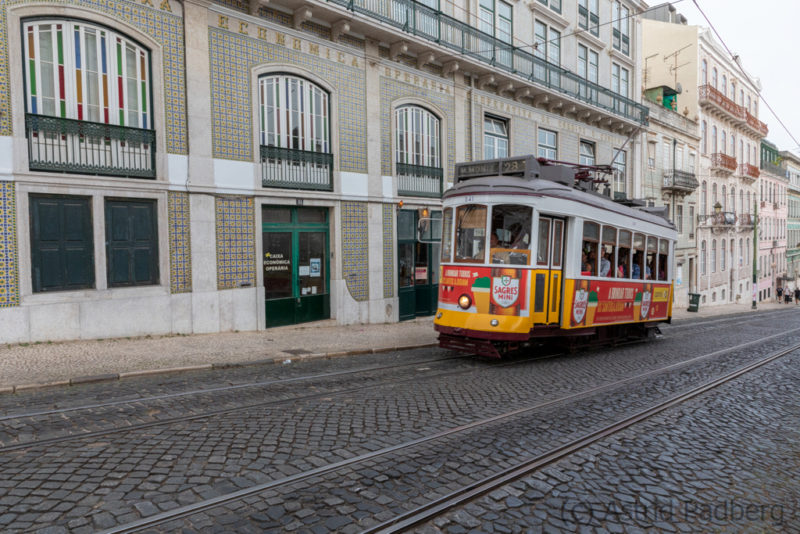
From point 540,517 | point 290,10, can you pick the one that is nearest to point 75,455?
point 540,517

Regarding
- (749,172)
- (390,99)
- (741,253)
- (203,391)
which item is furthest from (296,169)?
(749,172)

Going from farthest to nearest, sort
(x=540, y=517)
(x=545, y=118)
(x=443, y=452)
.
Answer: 1. (x=545, y=118)
2. (x=443, y=452)
3. (x=540, y=517)

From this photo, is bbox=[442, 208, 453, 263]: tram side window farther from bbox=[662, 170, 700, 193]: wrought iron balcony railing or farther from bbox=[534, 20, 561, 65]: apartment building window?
bbox=[662, 170, 700, 193]: wrought iron balcony railing

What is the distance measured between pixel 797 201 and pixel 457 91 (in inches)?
2450

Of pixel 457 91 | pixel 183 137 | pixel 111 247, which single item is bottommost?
pixel 111 247

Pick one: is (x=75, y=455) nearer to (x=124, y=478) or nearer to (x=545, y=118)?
(x=124, y=478)

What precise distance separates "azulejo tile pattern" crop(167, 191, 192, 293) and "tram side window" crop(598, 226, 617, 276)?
345 inches

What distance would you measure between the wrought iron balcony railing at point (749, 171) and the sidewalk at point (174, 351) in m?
41.9

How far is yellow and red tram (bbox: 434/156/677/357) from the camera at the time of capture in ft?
29.4

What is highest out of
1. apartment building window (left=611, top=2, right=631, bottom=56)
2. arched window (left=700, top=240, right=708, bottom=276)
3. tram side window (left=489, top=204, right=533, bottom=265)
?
apartment building window (left=611, top=2, right=631, bottom=56)

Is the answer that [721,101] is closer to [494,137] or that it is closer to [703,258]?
[703,258]

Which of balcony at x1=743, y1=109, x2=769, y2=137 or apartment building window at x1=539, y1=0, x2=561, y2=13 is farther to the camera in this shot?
balcony at x1=743, y1=109, x2=769, y2=137

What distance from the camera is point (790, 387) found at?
8195mm

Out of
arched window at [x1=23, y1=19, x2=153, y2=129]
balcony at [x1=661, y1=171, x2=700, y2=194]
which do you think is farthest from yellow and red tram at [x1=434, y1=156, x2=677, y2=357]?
balcony at [x1=661, y1=171, x2=700, y2=194]
